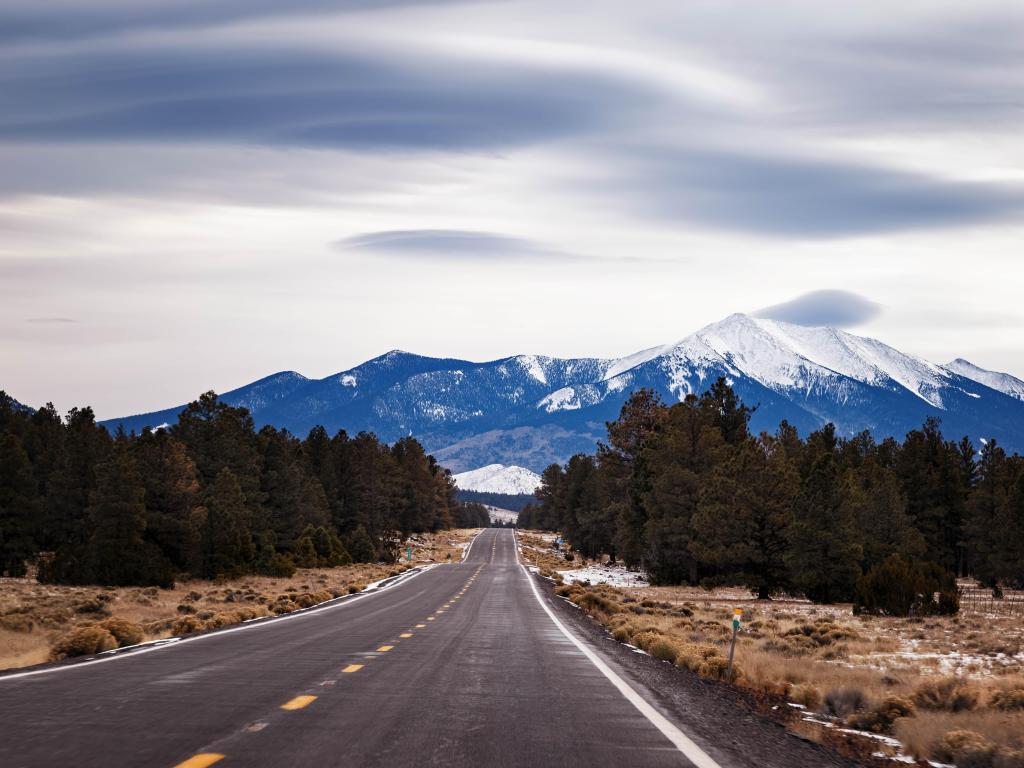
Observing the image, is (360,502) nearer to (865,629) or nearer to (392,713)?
(865,629)

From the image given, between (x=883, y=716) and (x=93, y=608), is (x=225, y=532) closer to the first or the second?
(x=93, y=608)

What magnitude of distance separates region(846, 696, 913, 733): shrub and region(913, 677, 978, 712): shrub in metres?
0.77

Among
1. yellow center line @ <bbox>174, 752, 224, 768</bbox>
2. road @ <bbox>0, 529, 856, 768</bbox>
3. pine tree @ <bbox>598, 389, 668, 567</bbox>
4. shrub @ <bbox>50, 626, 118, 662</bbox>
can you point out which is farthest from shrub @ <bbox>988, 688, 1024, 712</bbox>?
pine tree @ <bbox>598, 389, 668, 567</bbox>

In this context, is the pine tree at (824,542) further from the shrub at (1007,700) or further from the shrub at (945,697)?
the shrub at (945,697)

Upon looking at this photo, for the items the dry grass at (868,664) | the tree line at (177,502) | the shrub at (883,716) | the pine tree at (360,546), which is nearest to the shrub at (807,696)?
the dry grass at (868,664)

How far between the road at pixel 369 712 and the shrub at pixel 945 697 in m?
2.62

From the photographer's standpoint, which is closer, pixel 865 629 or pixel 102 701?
pixel 102 701

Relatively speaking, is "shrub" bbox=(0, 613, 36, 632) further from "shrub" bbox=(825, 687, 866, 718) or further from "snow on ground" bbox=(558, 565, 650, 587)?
"snow on ground" bbox=(558, 565, 650, 587)

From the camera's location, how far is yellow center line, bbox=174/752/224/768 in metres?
7.12

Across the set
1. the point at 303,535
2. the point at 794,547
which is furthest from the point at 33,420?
the point at 794,547

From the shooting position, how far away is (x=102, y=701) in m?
10.4

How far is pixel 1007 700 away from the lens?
43.8ft

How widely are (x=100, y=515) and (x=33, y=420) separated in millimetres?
53611

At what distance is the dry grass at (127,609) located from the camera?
752 inches
